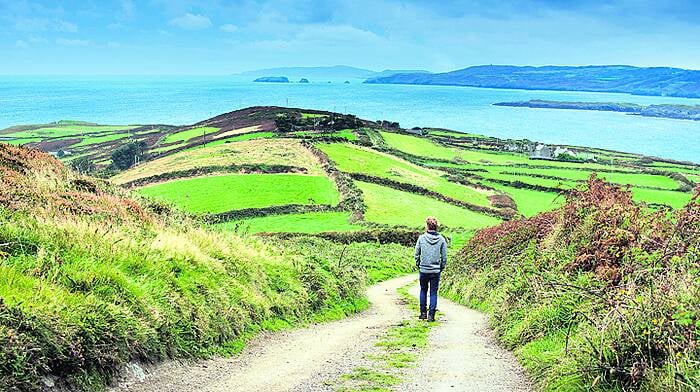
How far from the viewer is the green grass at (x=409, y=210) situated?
5784 centimetres

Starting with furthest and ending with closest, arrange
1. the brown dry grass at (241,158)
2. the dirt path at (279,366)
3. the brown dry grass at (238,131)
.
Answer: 1. the brown dry grass at (238,131)
2. the brown dry grass at (241,158)
3. the dirt path at (279,366)

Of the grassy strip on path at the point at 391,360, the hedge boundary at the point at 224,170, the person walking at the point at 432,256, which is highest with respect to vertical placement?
the person walking at the point at 432,256

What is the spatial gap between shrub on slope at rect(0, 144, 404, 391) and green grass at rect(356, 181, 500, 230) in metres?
40.2

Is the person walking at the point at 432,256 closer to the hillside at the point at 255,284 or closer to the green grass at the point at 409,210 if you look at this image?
the hillside at the point at 255,284

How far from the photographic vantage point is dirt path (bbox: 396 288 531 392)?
8.54 m

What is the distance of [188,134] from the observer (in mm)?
133625

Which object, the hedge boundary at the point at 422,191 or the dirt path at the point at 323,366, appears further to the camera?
the hedge boundary at the point at 422,191

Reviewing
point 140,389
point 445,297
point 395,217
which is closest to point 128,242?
point 140,389

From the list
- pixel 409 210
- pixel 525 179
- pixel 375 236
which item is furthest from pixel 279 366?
pixel 525 179

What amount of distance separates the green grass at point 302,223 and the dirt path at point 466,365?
38.5 m

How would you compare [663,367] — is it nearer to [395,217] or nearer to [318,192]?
[395,217]

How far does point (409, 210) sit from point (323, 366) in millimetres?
52730

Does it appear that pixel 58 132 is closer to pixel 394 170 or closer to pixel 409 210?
pixel 394 170

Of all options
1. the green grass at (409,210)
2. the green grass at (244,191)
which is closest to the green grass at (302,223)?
the green grass at (409,210)
